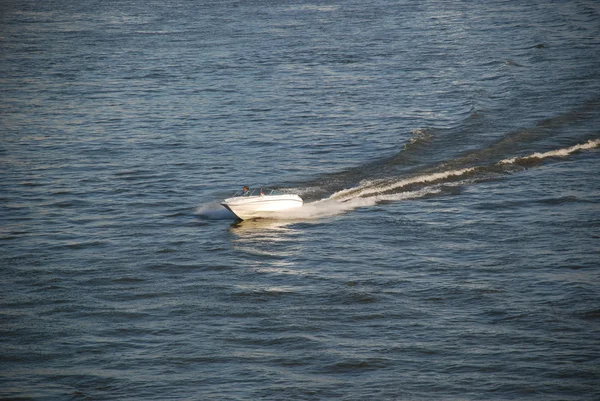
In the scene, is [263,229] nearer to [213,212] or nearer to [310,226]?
[310,226]

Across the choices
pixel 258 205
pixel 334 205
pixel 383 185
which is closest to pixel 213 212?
pixel 258 205

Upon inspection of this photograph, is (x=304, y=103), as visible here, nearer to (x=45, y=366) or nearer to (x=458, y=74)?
(x=458, y=74)

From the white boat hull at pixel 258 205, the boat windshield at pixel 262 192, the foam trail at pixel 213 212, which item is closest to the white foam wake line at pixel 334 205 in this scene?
Answer: the white boat hull at pixel 258 205

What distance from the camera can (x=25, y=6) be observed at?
456 feet

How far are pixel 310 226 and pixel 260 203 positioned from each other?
2742 mm

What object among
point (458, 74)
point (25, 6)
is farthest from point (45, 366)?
point (25, 6)

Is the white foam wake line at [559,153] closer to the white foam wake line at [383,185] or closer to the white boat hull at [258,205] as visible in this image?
the white foam wake line at [383,185]

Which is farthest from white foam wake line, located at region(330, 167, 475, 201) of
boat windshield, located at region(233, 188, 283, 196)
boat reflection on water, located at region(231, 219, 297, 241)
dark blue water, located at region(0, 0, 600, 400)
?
boat reflection on water, located at region(231, 219, 297, 241)

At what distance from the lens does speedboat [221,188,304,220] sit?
4338 cm

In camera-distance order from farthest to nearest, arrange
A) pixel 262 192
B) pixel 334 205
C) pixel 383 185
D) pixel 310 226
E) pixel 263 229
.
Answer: pixel 383 185 → pixel 334 205 → pixel 262 192 → pixel 263 229 → pixel 310 226

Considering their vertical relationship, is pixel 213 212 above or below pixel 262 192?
below

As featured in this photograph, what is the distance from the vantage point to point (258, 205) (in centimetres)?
4353

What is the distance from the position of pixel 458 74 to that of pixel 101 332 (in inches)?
2032

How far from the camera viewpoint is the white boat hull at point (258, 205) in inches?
1706
